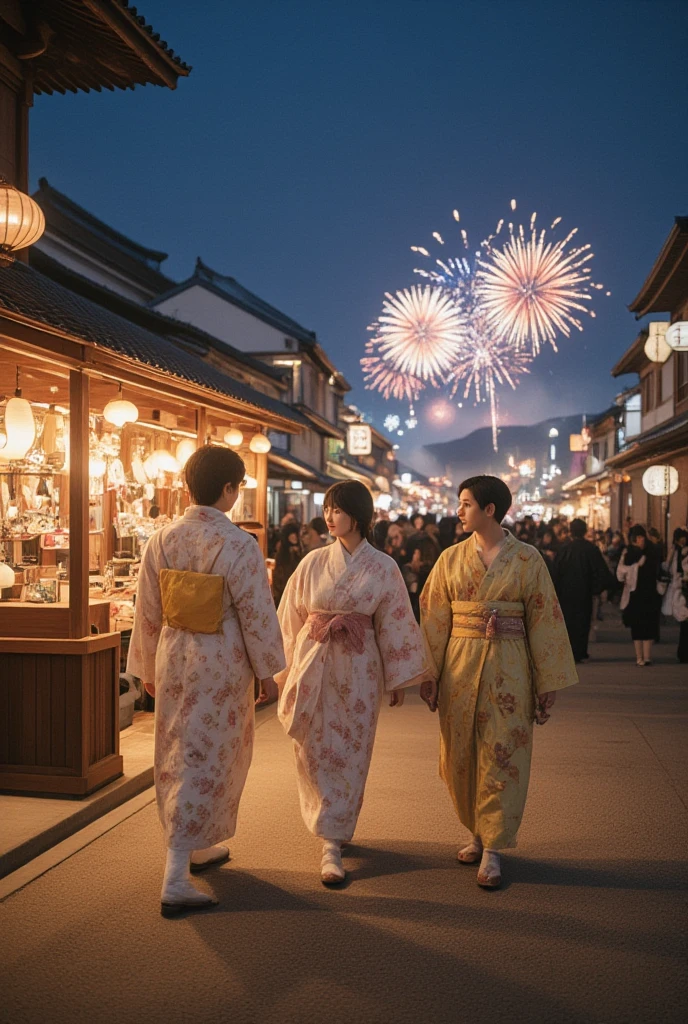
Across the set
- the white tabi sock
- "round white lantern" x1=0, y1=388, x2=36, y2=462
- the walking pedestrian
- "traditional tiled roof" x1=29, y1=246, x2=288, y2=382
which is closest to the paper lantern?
"round white lantern" x1=0, y1=388, x2=36, y2=462

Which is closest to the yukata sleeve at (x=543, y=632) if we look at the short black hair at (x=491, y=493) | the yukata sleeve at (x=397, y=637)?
the short black hair at (x=491, y=493)

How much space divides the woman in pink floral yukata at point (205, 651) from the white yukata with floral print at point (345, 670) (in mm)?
328

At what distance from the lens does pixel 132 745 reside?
711 cm

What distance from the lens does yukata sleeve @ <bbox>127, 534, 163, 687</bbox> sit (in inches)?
170

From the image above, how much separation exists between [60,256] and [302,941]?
22.4 metres

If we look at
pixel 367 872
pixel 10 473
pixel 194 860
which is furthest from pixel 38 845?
pixel 10 473

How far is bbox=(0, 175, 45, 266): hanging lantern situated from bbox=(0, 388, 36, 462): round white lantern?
0.98 metres

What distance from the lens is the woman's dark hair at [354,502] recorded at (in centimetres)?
464

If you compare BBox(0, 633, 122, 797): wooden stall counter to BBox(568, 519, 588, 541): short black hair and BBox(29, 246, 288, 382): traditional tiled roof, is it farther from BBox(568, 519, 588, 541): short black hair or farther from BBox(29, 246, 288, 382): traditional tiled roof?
BBox(29, 246, 288, 382): traditional tiled roof

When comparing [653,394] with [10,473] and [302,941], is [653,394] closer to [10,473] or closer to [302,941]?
[10,473]

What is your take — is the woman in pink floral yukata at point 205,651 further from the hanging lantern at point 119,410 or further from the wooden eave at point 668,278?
the wooden eave at point 668,278

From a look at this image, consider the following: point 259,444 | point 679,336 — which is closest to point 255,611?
point 259,444

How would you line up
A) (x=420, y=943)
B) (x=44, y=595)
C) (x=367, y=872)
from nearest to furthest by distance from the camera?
1. (x=420, y=943)
2. (x=367, y=872)
3. (x=44, y=595)

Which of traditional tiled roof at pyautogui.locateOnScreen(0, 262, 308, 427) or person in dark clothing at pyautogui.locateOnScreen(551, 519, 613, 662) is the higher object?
traditional tiled roof at pyautogui.locateOnScreen(0, 262, 308, 427)
